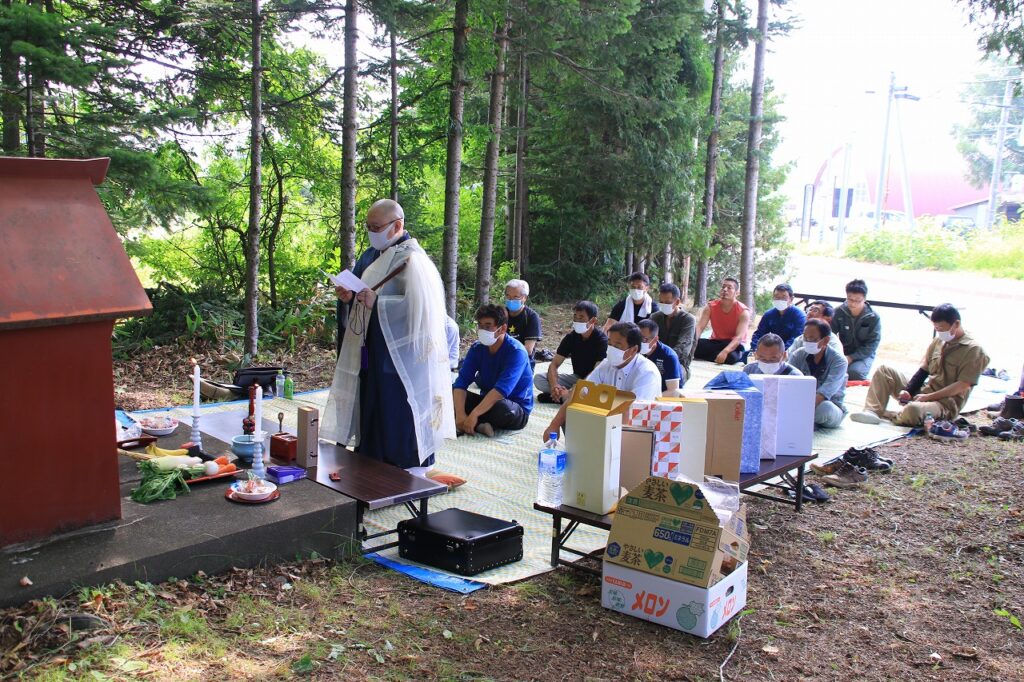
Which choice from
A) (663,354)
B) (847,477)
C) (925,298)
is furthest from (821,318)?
(925,298)

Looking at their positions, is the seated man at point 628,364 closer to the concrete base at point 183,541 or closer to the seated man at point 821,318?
the concrete base at point 183,541

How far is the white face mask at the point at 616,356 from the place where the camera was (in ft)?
17.2

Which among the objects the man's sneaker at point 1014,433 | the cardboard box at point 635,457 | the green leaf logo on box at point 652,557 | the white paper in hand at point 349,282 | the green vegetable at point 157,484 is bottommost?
the man's sneaker at point 1014,433

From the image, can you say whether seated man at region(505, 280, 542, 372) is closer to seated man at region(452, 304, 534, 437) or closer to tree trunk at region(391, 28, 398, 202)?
seated man at region(452, 304, 534, 437)

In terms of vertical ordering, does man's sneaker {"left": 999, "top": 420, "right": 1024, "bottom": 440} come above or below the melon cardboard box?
below

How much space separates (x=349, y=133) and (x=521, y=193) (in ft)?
21.3

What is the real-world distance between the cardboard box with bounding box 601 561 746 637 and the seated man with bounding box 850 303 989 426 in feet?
15.7

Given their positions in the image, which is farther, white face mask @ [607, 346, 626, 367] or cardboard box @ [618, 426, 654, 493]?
white face mask @ [607, 346, 626, 367]

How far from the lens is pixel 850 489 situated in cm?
575

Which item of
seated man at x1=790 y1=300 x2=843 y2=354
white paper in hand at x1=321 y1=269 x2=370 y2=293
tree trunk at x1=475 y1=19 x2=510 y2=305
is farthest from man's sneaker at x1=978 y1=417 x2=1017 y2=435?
tree trunk at x1=475 y1=19 x2=510 y2=305

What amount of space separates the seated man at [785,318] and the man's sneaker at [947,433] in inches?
79.1

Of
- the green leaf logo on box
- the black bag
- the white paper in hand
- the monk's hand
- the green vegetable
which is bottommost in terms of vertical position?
the black bag

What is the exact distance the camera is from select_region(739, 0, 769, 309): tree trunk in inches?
527

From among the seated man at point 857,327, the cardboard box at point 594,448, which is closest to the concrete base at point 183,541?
the cardboard box at point 594,448
